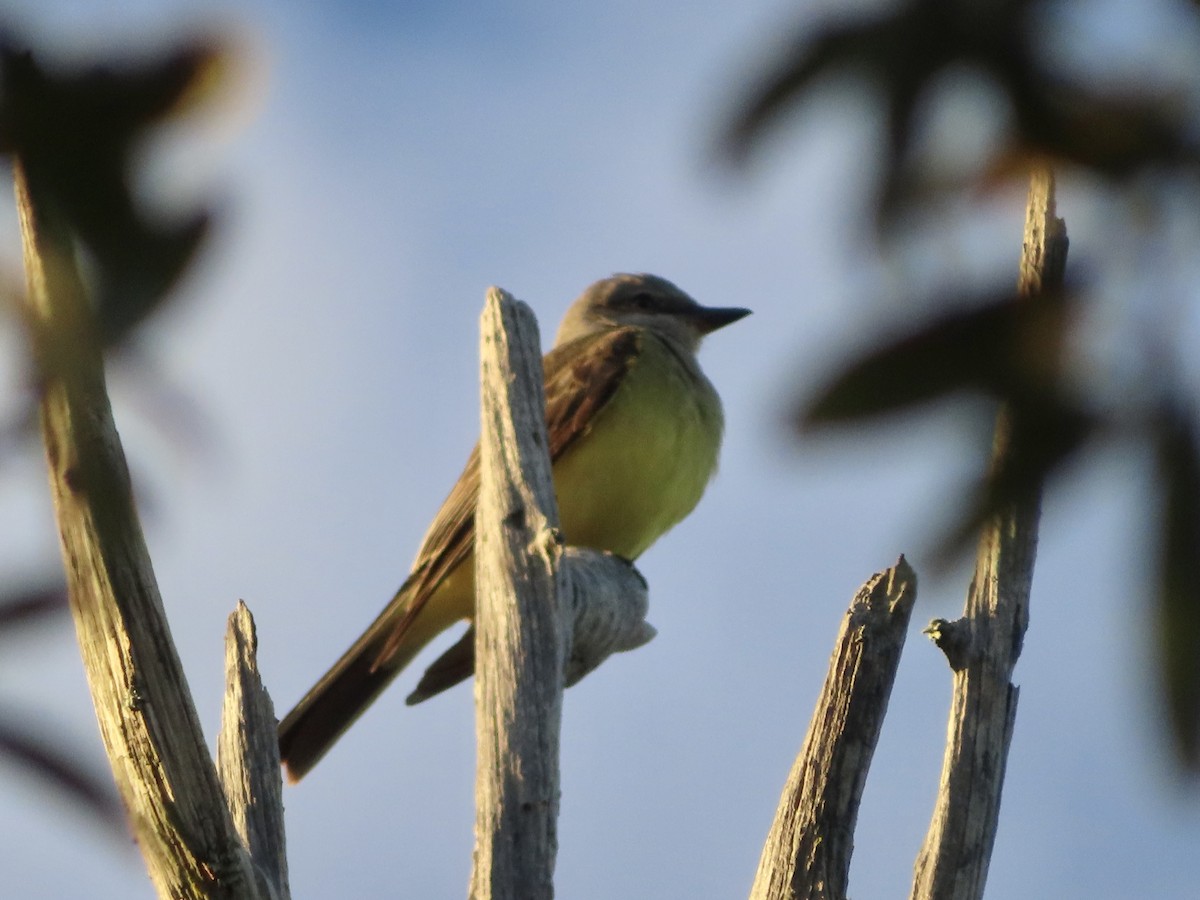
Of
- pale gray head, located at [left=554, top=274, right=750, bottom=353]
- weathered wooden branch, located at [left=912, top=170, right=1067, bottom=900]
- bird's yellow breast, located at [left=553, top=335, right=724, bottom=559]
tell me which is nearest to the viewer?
weathered wooden branch, located at [left=912, top=170, right=1067, bottom=900]

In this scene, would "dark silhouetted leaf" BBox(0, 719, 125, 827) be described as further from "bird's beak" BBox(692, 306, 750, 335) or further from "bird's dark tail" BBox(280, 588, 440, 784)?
"bird's beak" BBox(692, 306, 750, 335)

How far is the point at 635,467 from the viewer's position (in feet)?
19.6

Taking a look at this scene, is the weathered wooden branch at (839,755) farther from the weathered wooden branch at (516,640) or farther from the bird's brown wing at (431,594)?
the bird's brown wing at (431,594)

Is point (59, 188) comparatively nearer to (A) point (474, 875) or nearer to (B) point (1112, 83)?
(B) point (1112, 83)

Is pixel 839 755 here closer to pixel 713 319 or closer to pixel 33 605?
pixel 33 605

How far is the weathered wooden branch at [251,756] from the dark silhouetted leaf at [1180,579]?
8.38 ft

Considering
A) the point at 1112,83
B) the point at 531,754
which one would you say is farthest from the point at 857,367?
the point at 531,754

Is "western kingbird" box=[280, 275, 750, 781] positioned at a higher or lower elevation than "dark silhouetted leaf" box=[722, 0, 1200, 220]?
higher

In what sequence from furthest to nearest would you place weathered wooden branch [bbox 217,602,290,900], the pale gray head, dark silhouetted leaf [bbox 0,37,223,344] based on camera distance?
the pale gray head, weathered wooden branch [bbox 217,602,290,900], dark silhouetted leaf [bbox 0,37,223,344]

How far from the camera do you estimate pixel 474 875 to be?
119 inches

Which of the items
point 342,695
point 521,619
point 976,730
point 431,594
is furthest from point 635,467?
point 521,619

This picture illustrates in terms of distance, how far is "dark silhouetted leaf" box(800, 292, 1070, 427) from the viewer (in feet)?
2.86

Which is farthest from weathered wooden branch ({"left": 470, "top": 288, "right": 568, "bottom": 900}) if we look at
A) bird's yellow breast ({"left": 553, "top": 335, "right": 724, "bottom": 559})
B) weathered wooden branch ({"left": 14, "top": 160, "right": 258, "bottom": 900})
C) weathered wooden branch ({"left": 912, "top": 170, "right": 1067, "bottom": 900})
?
bird's yellow breast ({"left": 553, "top": 335, "right": 724, "bottom": 559})

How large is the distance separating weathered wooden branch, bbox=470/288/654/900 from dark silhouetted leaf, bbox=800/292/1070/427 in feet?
7.47
